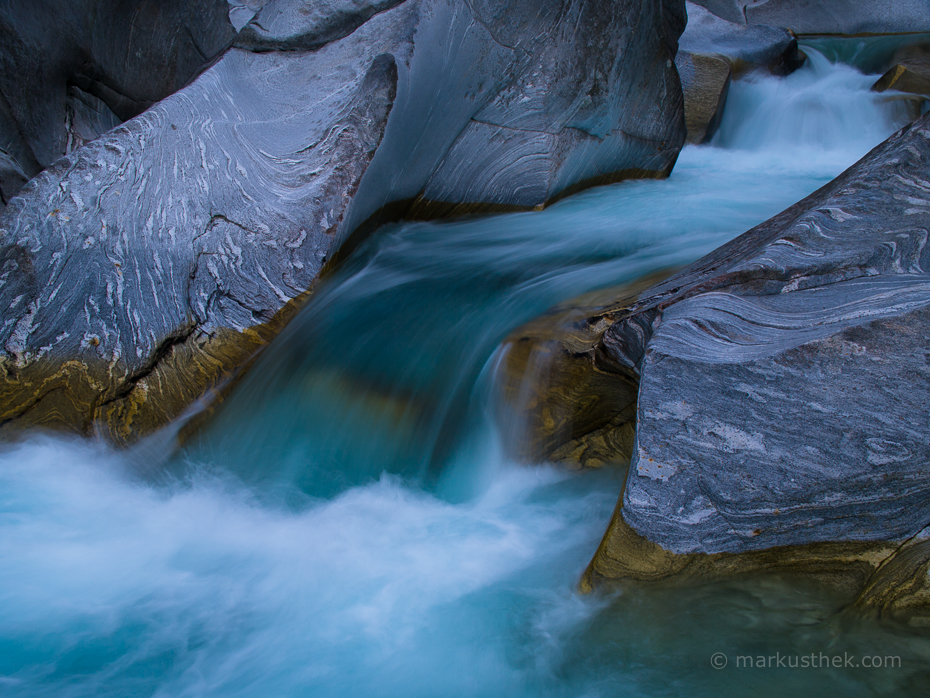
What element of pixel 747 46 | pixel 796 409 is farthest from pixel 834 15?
pixel 796 409

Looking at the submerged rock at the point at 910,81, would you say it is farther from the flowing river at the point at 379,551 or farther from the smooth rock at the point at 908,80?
the flowing river at the point at 379,551

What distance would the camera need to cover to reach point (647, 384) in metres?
2.28

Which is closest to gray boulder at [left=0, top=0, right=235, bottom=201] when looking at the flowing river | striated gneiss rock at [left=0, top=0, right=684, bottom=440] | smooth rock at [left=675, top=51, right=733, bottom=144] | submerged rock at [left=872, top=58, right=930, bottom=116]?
striated gneiss rock at [left=0, top=0, right=684, bottom=440]

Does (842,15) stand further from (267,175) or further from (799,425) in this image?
(799,425)

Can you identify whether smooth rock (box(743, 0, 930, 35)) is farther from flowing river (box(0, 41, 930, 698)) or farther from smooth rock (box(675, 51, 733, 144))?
flowing river (box(0, 41, 930, 698))

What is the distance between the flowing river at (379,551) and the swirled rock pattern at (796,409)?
0.22 metres

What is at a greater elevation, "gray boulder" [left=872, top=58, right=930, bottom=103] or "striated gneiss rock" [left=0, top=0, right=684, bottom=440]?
"striated gneiss rock" [left=0, top=0, right=684, bottom=440]

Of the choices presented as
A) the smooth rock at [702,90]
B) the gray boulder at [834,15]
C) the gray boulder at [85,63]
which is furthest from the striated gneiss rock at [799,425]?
the gray boulder at [834,15]

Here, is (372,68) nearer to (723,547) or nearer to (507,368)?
(507,368)

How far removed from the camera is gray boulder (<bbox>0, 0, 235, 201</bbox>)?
181 inches

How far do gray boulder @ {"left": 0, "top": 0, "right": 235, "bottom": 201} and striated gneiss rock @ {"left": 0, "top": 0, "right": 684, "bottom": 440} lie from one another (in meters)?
1.01

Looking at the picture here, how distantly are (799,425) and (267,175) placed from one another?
2.92 metres

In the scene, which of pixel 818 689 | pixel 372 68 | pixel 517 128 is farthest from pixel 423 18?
pixel 818 689

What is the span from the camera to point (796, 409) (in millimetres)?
2090
